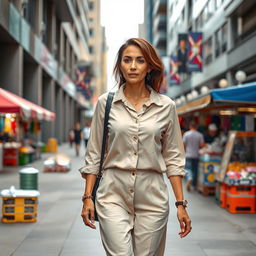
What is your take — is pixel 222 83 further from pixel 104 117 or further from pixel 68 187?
pixel 104 117

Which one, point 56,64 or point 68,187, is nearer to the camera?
point 68,187

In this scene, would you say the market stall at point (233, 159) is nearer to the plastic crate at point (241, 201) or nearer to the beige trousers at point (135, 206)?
the plastic crate at point (241, 201)

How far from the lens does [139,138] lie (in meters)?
2.96

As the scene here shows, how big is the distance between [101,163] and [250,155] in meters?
8.05

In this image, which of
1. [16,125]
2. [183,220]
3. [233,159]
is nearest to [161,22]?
[16,125]

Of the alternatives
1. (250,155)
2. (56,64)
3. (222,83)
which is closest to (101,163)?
(250,155)

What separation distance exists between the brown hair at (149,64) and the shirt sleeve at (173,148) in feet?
0.83

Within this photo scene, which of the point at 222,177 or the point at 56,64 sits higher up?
the point at 56,64

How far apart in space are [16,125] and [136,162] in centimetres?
1630

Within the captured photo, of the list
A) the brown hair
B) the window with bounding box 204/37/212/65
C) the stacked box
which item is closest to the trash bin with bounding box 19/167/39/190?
the brown hair

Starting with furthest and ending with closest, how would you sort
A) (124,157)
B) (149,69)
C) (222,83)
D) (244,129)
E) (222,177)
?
(222,83)
(244,129)
(222,177)
(149,69)
(124,157)

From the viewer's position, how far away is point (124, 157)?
116 inches

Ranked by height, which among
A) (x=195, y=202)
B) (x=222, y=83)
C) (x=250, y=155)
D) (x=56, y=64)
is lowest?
(x=195, y=202)

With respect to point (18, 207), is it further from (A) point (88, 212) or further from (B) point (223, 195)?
(A) point (88, 212)
